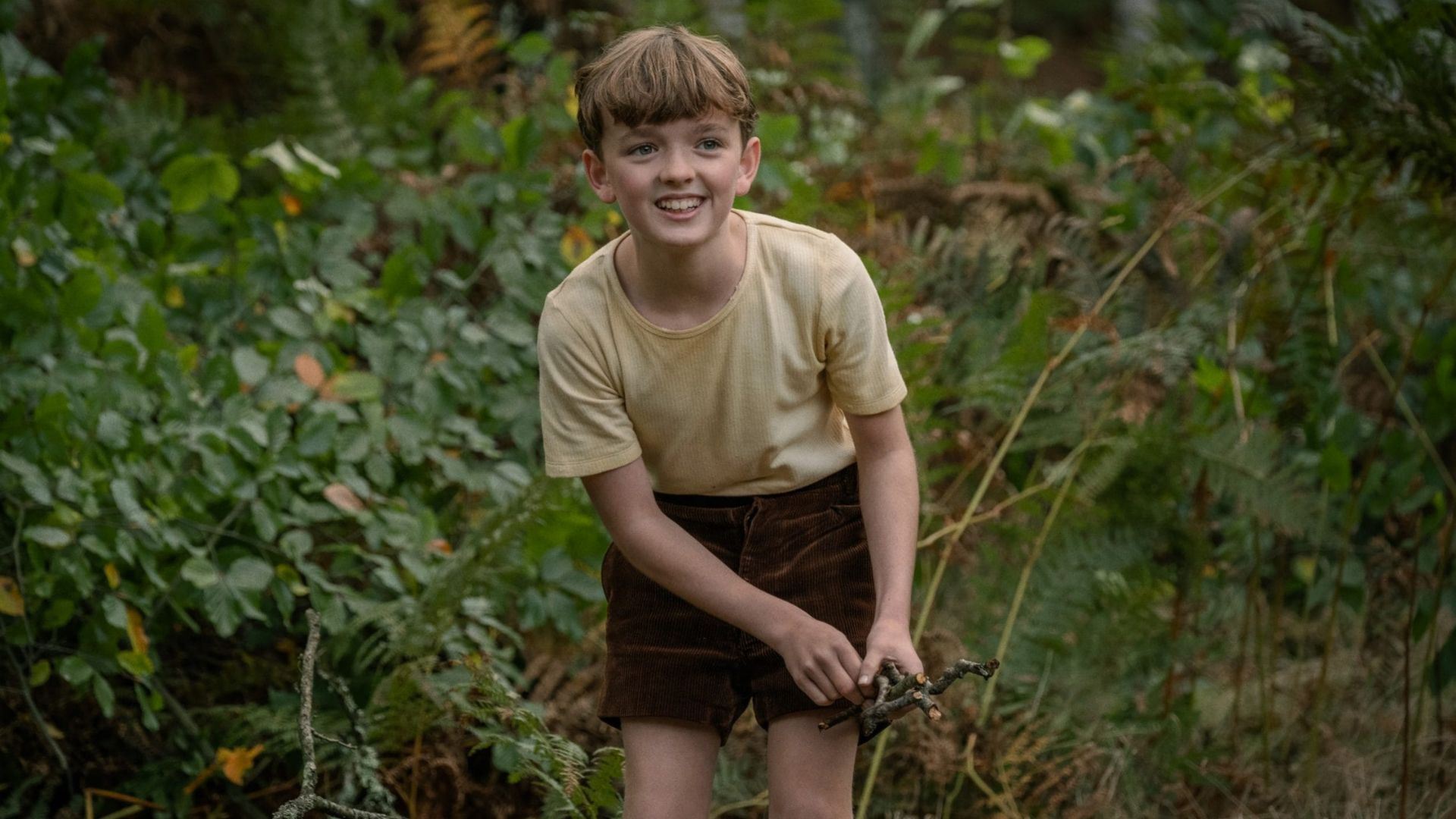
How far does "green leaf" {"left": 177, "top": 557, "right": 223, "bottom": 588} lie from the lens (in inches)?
110

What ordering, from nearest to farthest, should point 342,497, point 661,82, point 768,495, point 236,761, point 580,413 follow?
1. point 661,82
2. point 580,413
3. point 768,495
4. point 236,761
5. point 342,497

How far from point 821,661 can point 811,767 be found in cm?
27

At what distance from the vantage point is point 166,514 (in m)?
2.80

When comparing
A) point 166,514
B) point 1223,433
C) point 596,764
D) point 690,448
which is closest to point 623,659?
point 690,448

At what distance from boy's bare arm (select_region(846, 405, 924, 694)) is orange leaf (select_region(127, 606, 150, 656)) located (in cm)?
147

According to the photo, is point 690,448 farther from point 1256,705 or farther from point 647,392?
point 1256,705

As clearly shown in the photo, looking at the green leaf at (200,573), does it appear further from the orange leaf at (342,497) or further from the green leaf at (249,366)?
the green leaf at (249,366)

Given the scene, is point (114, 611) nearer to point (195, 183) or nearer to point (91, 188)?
point (91, 188)

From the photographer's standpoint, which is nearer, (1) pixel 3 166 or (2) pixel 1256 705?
(1) pixel 3 166

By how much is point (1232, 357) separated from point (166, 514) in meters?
2.31

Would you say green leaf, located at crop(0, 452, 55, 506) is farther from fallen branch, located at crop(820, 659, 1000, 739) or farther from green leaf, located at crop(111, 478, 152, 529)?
fallen branch, located at crop(820, 659, 1000, 739)

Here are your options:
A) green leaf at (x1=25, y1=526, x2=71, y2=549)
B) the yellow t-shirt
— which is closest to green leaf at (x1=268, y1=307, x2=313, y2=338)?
green leaf at (x1=25, y1=526, x2=71, y2=549)

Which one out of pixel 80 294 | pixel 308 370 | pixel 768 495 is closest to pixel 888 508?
pixel 768 495

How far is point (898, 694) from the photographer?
191 centimetres
